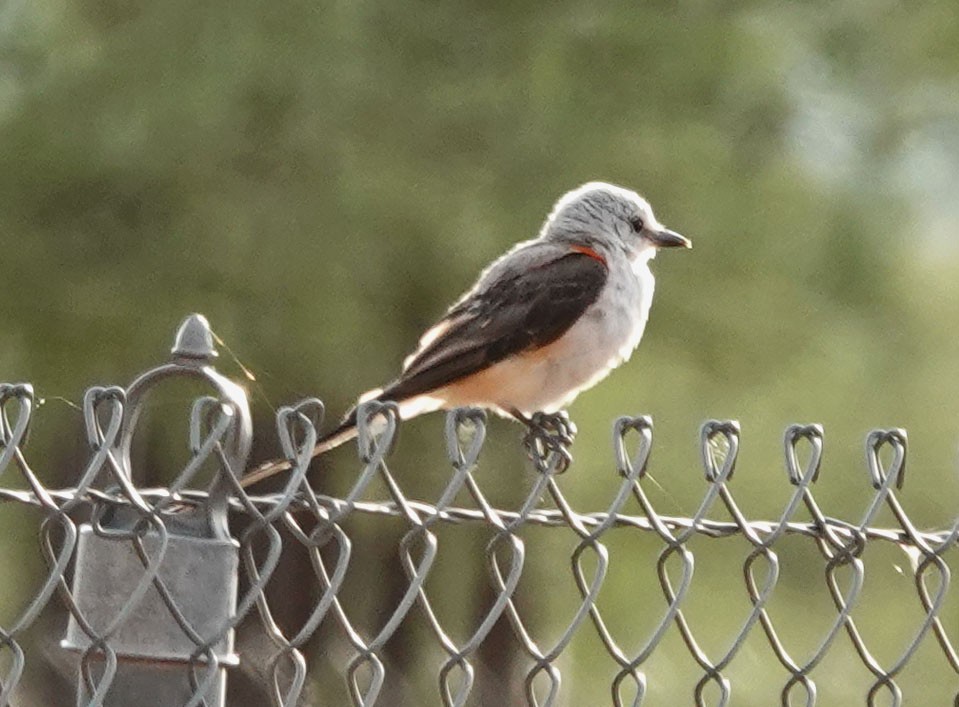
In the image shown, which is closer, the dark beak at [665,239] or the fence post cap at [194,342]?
the fence post cap at [194,342]

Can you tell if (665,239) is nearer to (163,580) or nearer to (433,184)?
(433,184)

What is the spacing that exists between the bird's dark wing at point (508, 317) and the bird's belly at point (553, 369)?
0.04 m

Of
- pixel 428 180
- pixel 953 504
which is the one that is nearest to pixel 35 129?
pixel 428 180

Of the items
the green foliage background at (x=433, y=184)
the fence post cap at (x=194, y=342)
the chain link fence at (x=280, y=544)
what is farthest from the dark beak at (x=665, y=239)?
the fence post cap at (x=194, y=342)

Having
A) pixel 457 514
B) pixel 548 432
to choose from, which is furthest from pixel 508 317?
pixel 457 514

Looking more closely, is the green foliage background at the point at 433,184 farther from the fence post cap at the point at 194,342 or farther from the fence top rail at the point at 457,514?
the fence post cap at the point at 194,342

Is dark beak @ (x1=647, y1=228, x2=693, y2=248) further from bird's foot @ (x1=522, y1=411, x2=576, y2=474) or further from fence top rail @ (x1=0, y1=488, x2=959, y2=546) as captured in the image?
fence top rail @ (x1=0, y1=488, x2=959, y2=546)

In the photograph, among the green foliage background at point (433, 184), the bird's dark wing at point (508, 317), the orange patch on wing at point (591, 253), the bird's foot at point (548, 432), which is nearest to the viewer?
the bird's foot at point (548, 432)

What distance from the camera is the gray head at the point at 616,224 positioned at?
6.71 metres

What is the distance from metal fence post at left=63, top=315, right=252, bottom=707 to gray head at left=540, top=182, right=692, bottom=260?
3.91 metres

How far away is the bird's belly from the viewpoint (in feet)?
19.6

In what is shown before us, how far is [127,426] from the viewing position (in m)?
2.84

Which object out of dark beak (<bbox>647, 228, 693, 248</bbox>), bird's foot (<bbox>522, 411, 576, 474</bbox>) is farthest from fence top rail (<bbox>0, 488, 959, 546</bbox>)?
dark beak (<bbox>647, 228, 693, 248</bbox>)

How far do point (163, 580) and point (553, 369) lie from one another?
3.25 metres
